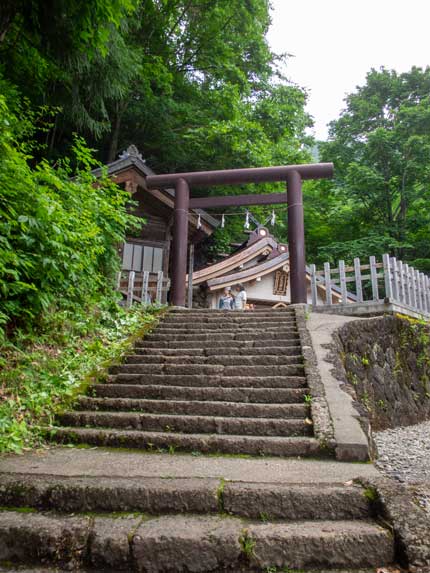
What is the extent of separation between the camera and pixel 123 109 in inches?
586

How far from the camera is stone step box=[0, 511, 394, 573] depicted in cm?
219

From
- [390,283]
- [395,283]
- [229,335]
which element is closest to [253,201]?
[390,283]

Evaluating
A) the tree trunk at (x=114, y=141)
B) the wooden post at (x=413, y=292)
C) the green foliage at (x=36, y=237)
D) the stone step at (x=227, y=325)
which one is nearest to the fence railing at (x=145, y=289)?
the stone step at (x=227, y=325)

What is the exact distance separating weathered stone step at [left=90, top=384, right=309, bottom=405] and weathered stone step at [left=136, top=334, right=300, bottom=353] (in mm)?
1311

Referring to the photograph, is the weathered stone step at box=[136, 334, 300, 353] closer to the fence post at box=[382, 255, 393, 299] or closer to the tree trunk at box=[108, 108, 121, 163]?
the fence post at box=[382, 255, 393, 299]

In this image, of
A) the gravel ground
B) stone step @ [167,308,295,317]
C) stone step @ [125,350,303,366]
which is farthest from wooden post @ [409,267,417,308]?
stone step @ [125,350,303,366]

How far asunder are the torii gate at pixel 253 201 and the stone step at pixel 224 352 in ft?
10.3

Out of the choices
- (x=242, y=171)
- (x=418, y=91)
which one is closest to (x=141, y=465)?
(x=242, y=171)

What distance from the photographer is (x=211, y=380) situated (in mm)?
5074

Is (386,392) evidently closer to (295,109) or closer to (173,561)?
(173,561)

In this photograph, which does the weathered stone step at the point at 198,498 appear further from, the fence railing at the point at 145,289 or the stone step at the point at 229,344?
the fence railing at the point at 145,289

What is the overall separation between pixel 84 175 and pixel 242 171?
15.7 ft

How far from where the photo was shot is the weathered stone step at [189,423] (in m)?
3.90

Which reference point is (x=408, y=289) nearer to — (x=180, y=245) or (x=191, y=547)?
(x=180, y=245)
